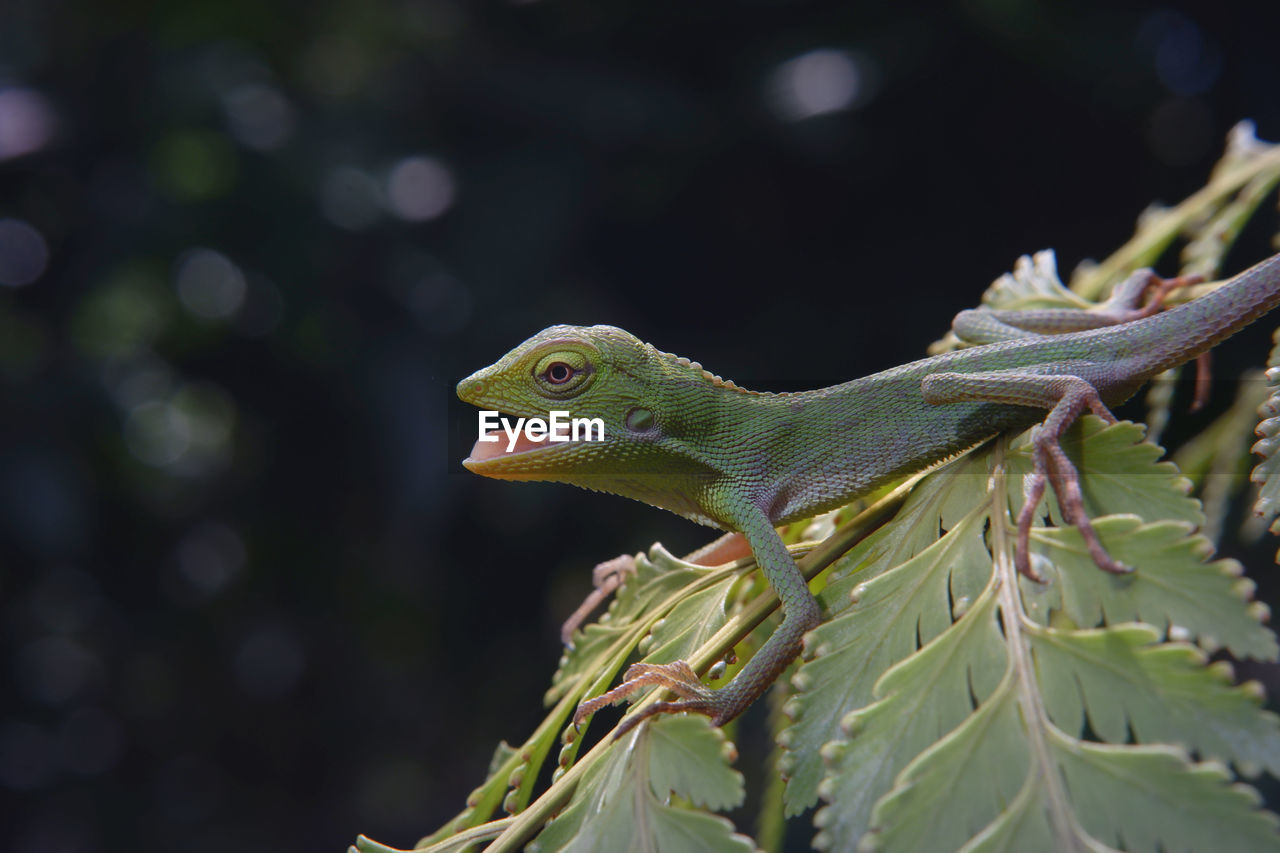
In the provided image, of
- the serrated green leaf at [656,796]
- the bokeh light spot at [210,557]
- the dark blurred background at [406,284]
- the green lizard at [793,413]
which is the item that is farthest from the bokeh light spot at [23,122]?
the serrated green leaf at [656,796]

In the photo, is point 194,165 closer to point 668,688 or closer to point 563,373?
point 563,373

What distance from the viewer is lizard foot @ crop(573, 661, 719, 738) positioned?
3.51ft

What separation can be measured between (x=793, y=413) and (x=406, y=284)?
1.88m

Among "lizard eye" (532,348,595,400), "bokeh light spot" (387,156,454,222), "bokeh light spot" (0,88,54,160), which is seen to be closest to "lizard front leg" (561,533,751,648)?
"lizard eye" (532,348,595,400)

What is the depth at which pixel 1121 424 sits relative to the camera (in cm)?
99

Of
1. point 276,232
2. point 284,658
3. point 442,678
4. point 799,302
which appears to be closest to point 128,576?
point 284,658

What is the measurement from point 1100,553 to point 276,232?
8.85ft

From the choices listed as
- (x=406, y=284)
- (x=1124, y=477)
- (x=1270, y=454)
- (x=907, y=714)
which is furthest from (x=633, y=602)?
(x=406, y=284)

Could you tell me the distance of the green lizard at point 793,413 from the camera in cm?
113

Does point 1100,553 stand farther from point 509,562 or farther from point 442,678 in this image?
point 442,678

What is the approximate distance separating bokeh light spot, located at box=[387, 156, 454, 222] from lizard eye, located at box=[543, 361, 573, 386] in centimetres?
172

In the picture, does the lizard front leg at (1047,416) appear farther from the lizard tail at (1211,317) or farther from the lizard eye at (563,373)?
the lizard eye at (563,373)

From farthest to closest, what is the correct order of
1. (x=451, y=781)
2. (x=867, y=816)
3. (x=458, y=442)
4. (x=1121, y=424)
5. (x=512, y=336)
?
(x=451, y=781)
(x=512, y=336)
(x=458, y=442)
(x=1121, y=424)
(x=867, y=816)

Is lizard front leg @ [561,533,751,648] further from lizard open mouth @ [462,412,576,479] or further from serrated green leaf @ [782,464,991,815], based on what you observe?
serrated green leaf @ [782,464,991,815]
